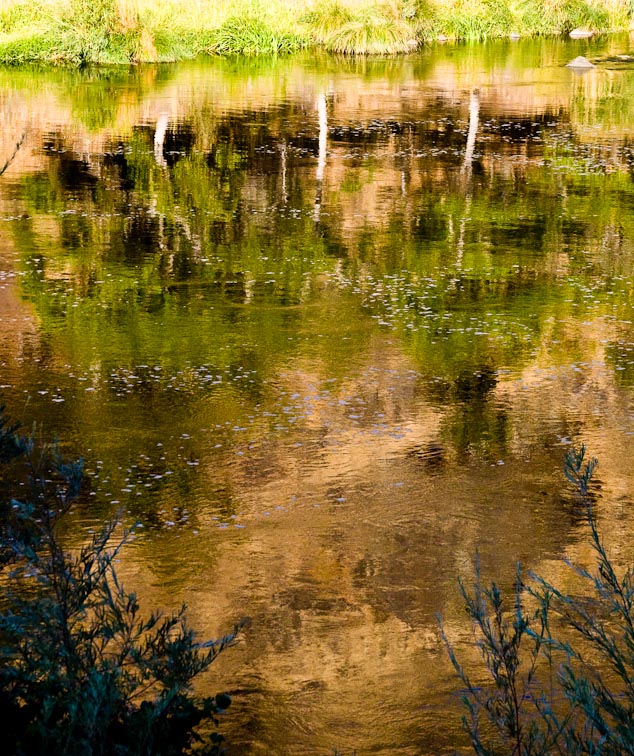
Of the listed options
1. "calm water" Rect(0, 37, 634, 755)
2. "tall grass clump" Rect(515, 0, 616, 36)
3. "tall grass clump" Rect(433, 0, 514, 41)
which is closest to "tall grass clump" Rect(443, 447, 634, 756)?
"calm water" Rect(0, 37, 634, 755)

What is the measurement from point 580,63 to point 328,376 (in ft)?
78.6

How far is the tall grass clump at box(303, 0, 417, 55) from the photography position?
33.9 m

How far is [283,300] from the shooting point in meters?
11.0

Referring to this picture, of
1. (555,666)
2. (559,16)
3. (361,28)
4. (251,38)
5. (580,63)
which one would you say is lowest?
(555,666)

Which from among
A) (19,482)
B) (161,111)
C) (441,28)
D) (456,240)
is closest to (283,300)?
(456,240)

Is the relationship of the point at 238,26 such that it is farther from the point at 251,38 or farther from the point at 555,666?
the point at 555,666

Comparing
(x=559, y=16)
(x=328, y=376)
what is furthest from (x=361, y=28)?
(x=328, y=376)

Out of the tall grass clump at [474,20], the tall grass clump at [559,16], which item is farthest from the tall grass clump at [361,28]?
the tall grass clump at [559,16]

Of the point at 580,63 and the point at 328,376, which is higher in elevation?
the point at 580,63

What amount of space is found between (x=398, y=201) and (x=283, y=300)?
184 inches

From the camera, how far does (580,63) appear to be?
30875mm

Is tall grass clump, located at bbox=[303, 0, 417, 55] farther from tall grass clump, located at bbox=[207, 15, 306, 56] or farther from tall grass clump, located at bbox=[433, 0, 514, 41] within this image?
tall grass clump, located at bbox=[433, 0, 514, 41]

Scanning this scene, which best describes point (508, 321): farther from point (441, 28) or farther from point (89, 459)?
point (441, 28)

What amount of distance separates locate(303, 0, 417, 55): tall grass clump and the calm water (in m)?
15.0
